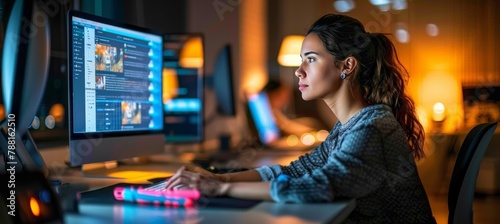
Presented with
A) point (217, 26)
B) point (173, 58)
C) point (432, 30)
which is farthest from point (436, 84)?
point (173, 58)

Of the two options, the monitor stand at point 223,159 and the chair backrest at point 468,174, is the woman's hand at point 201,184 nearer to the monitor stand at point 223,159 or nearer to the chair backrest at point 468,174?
the monitor stand at point 223,159

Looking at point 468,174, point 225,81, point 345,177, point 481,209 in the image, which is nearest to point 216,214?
point 345,177

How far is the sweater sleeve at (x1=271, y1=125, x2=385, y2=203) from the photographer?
4.20 ft

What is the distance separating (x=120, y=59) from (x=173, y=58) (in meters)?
0.99

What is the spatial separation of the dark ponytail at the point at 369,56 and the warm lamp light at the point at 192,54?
1.28m

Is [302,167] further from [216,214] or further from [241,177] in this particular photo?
[216,214]

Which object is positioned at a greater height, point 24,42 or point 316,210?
point 24,42

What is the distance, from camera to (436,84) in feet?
24.7

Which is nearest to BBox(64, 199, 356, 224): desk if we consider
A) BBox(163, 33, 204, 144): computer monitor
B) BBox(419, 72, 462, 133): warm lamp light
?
BBox(163, 33, 204, 144): computer monitor

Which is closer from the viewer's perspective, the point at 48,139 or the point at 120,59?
the point at 120,59

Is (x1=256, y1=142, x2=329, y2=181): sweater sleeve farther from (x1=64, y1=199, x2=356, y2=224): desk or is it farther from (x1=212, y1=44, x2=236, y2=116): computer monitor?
(x1=212, y1=44, x2=236, y2=116): computer monitor

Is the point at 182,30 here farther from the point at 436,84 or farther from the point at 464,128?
the point at 436,84

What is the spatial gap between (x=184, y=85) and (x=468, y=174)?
5.64ft

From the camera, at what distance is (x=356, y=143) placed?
1337 millimetres
